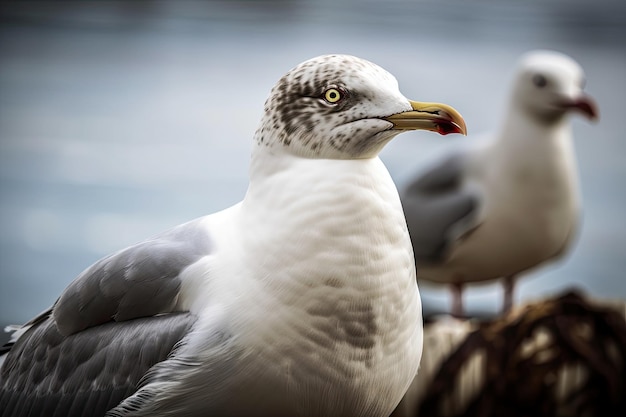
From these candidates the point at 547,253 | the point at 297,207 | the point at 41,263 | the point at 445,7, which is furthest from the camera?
the point at 445,7

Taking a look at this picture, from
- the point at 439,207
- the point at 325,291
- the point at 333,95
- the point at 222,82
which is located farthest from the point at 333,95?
the point at 222,82

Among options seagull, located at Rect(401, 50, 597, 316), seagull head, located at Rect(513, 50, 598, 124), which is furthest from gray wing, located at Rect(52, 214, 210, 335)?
seagull head, located at Rect(513, 50, 598, 124)

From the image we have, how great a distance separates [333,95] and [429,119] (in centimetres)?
7

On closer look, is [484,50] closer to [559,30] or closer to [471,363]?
[559,30]

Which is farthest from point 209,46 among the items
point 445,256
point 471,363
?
point 471,363

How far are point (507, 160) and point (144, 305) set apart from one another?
1074mm

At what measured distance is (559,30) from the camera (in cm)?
286

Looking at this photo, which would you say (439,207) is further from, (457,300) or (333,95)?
(333,95)

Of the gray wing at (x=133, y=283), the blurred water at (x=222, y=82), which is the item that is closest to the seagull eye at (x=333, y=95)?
the gray wing at (x=133, y=283)

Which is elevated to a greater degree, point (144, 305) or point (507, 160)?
point (144, 305)

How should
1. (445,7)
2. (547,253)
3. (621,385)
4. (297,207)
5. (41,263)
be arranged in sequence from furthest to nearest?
(445,7) < (41,263) < (547,253) < (621,385) < (297,207)

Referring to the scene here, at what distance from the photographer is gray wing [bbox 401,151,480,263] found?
1.66 metres

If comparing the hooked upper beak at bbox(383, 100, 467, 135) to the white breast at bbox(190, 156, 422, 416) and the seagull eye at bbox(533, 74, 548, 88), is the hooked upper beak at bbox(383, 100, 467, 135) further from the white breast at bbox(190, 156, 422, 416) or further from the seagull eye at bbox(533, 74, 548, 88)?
the seagull eye at bbox(533, 74, 548, 88)

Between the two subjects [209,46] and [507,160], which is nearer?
[507,160]
